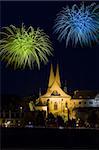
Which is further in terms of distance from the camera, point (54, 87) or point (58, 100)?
point (54, 87)

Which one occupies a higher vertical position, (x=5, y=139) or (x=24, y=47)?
(x=24, y=47)

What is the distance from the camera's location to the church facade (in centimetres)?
4406

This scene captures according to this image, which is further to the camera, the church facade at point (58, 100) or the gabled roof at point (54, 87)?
the gabled roof at point (54, 87)

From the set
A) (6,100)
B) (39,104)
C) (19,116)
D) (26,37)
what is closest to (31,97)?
(39,104)

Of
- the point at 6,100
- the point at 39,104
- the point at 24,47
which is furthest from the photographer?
the point at 39,104

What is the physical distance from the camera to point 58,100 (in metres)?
44.8

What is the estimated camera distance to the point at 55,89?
45594 millimetres

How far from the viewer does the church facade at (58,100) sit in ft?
145

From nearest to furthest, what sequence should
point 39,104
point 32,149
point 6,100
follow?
1. point 32,149
2. point 6,100
3. point 39,104

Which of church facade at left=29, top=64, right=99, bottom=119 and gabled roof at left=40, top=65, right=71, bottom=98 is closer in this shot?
church facade at left=29, top=64, right=99, bottom=119

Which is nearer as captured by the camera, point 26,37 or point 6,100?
point 26,37

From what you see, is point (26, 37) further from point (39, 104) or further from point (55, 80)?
point (55, 80)

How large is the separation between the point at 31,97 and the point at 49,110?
198 centimetres

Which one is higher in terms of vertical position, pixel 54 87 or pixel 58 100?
pixel 54 87
